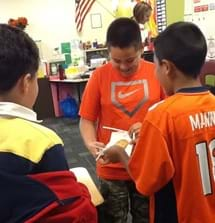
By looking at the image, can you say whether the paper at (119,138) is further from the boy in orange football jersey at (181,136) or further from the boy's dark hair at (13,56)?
the boy's dark hair at (13,56)

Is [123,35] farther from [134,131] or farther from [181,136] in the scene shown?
[181,136]

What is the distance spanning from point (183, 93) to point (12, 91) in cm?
58

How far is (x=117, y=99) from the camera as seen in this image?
1.70 meters

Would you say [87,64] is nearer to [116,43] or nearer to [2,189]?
[116,43]

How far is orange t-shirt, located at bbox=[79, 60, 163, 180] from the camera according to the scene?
1688mm

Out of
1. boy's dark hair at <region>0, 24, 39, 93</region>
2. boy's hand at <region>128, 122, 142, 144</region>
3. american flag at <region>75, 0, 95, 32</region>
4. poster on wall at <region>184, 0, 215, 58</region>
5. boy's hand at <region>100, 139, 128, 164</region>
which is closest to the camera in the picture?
boy's dark hair at <region>0, 24, 39, 93</region>

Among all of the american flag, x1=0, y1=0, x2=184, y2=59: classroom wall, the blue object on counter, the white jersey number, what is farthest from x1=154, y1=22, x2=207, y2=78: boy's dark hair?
the american flag

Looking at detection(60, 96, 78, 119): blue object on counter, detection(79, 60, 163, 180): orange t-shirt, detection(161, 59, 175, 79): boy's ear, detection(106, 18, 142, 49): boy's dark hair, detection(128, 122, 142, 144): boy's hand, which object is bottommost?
detection(60, 96, 78, 119): blue object on counter

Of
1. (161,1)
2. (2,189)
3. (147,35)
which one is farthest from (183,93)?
(147,35)

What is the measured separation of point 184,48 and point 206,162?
40cm

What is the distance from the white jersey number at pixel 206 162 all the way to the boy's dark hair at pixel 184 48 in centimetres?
25

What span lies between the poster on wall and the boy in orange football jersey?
1976 mm

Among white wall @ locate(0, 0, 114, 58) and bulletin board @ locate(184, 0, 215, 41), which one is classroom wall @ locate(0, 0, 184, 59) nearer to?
white wall @ locate(0, 0, 114, 58)

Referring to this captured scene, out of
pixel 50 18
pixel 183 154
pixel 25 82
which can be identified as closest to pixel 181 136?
pixel 183 154
